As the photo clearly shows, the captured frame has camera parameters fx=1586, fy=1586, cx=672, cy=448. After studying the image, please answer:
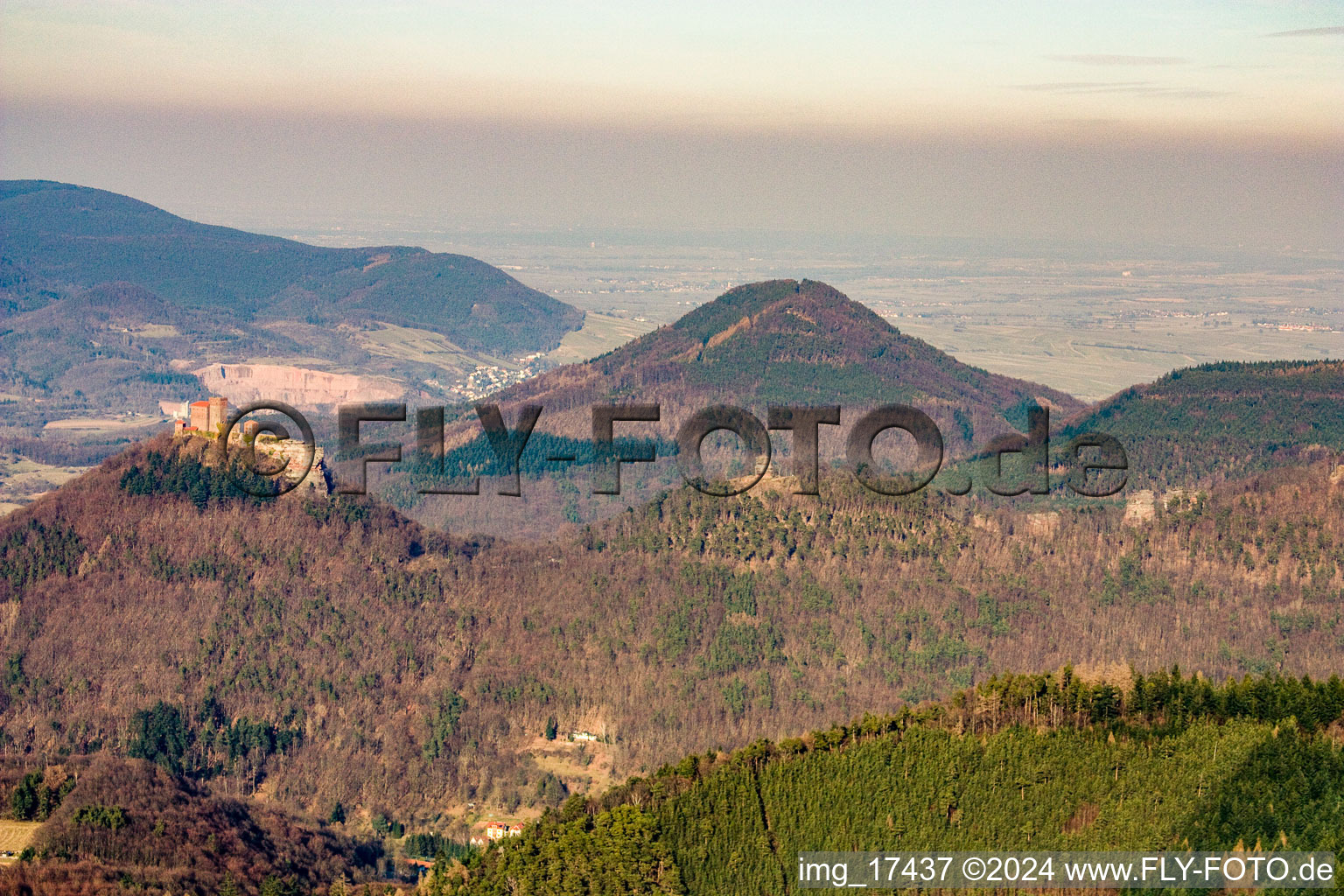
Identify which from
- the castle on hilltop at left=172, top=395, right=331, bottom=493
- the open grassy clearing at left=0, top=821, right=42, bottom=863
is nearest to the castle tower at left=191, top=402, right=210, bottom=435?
the castle on hilltop at left=172, top=395, right=331, bottom=493

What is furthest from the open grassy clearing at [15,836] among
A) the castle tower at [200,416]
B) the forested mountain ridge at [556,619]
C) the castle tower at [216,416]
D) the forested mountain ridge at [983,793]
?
the castle tower at [200,416]

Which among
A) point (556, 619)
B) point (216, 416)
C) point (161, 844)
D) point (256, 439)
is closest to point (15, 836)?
point (161, 844)

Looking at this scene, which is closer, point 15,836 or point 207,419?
point 15,836

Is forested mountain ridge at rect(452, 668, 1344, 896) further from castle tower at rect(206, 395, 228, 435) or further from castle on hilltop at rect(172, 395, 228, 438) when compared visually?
castle on hilltop at rect(172, 395, 228, 438)

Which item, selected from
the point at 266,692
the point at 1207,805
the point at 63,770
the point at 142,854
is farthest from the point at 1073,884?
the point at 266,692

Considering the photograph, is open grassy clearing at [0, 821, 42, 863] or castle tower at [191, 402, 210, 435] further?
castle tower at [191, 402, 210, 435]

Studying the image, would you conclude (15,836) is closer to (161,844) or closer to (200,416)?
(161,844)

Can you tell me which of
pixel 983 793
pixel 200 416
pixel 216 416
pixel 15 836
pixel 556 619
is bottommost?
pixel 15 836

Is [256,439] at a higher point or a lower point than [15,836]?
higher
